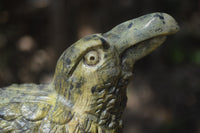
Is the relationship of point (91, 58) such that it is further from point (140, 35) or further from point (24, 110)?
point (24, 110)

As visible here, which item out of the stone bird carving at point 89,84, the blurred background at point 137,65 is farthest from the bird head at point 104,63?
the blurred background at point 137,65

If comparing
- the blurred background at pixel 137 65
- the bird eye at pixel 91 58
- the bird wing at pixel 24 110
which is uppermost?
the blurred background at pixel 137 65

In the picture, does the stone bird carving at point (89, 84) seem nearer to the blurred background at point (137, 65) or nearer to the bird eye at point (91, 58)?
the bird eye at point (91, 58)

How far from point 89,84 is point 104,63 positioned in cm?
A: 9

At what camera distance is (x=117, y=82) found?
3.26ft

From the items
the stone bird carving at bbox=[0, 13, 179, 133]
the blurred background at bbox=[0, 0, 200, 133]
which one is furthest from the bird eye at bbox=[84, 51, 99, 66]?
the blurred background at bbox=[0, 0, 200, 133]

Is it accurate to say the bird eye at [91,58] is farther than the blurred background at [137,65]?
No

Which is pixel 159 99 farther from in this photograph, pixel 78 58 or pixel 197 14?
pixel 78 58

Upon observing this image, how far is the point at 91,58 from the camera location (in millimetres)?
939

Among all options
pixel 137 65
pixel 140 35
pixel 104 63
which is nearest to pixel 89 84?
pixel 104 63

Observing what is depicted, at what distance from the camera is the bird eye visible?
3.08 feet

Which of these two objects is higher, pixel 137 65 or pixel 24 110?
pixel 137 65

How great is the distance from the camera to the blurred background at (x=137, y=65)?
2.95 meters

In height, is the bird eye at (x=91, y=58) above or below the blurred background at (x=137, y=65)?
below
